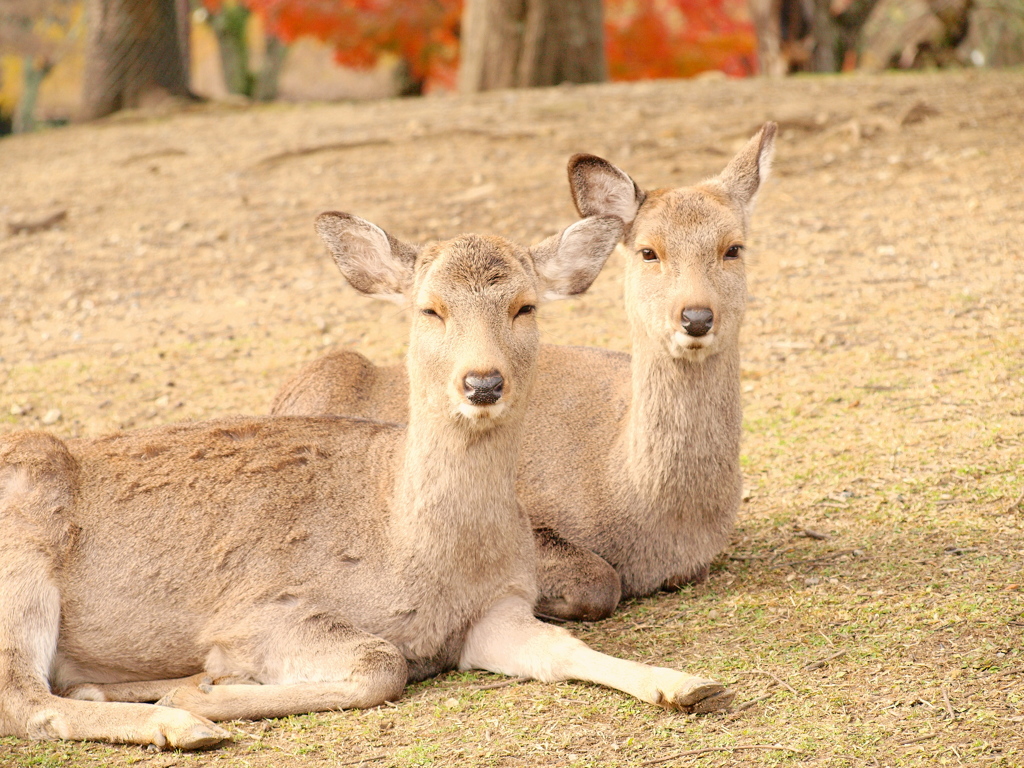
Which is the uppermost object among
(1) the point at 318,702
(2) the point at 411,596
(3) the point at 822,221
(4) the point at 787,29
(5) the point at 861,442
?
(4) the point at 787,29

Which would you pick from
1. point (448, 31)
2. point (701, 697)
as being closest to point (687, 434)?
point (701, 697)

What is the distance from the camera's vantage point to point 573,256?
561 centimetres

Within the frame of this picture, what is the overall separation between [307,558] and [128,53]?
1426cm

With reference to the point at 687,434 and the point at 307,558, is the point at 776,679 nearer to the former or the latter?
the point at 687,434

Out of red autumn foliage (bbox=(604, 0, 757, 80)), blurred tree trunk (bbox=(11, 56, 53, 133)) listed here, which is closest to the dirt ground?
red autumn foliage (bbox=(604, 0, 757, 80))

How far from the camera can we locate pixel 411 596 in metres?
5.12

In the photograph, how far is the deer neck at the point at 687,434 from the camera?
5.89m

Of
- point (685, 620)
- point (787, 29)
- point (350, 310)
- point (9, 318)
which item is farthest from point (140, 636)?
point (787, 29)

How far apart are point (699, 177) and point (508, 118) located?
3.28 metres

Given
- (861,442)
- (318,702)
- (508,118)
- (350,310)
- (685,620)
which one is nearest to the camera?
(318,702)

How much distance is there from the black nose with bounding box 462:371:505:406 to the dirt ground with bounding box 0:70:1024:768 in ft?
3.71

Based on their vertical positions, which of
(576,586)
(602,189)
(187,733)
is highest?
(602,189)

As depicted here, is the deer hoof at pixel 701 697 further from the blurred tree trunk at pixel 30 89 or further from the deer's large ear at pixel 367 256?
the blurred tree trunk at pixel 30 89

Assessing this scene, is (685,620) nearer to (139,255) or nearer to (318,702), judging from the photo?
(318,702)
